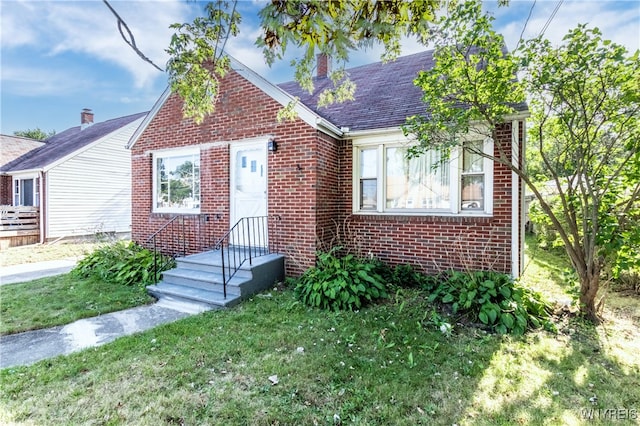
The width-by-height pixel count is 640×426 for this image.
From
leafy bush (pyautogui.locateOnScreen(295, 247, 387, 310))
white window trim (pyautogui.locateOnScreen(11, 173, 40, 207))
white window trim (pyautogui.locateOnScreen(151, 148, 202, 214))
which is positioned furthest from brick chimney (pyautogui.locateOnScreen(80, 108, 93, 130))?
leafy bush (pyautogui.locateOnScreen(295, 247, 387, 310))

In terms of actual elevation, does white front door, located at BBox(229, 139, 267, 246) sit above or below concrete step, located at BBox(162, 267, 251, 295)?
above

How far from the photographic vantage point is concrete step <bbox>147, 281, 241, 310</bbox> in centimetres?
522

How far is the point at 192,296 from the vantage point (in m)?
5.45

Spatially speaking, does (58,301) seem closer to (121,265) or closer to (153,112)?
(121,265)

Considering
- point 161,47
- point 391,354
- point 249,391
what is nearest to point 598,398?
point 391,354

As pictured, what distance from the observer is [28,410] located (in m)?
2.65

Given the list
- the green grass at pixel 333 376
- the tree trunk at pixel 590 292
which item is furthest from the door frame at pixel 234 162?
the tree trunk at pixel 590 292

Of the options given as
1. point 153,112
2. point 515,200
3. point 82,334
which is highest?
point 153,112

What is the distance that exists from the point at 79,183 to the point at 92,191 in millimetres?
630

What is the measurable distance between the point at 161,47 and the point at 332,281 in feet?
15.0

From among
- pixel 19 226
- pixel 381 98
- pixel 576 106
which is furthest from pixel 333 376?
pixel 19 226

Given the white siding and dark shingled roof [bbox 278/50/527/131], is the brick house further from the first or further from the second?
the white siding

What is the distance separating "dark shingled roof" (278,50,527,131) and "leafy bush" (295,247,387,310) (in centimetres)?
298

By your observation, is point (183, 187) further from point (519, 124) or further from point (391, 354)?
point (519, 124)
